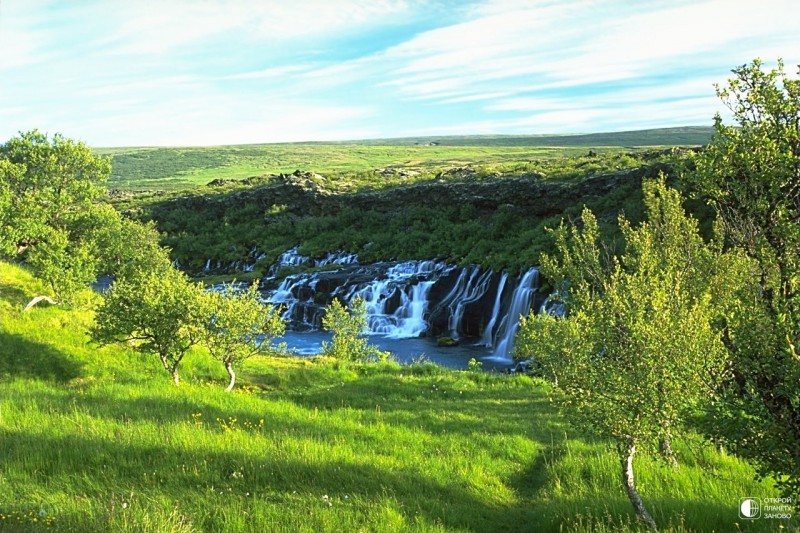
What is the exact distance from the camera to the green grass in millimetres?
8797

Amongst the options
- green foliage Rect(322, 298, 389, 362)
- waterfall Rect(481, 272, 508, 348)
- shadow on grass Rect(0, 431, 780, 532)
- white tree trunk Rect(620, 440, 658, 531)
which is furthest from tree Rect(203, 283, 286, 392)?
waterfall Rect(481, 272, 508, 348)

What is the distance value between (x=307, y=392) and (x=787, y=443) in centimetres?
1651

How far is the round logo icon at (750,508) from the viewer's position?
9664 mm

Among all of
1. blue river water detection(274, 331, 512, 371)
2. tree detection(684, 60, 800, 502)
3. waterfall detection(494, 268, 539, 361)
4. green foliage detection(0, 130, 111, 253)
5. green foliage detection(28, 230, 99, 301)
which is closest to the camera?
tree detection(684, 60, 800, 502)

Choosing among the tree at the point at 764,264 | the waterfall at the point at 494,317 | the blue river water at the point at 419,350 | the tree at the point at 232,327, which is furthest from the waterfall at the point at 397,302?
the tree at the point at 764,264

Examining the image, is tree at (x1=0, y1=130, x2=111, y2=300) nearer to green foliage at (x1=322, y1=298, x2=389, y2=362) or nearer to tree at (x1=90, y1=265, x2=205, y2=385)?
tree at (x1=90, y1=265, x2=205, y2=385)

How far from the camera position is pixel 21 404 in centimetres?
1411

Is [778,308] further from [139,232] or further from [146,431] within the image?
[139,232]

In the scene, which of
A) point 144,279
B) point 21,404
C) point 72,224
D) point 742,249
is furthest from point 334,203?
point 742,249

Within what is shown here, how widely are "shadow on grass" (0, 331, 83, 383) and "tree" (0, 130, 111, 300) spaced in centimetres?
575

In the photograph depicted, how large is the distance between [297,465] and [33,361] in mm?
13801

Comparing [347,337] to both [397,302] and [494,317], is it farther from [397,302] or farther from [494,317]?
[397,302]

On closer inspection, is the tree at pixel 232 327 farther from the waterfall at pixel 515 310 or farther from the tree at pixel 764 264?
the waterfall at pixel 515 310

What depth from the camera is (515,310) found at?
47812 millimetres
